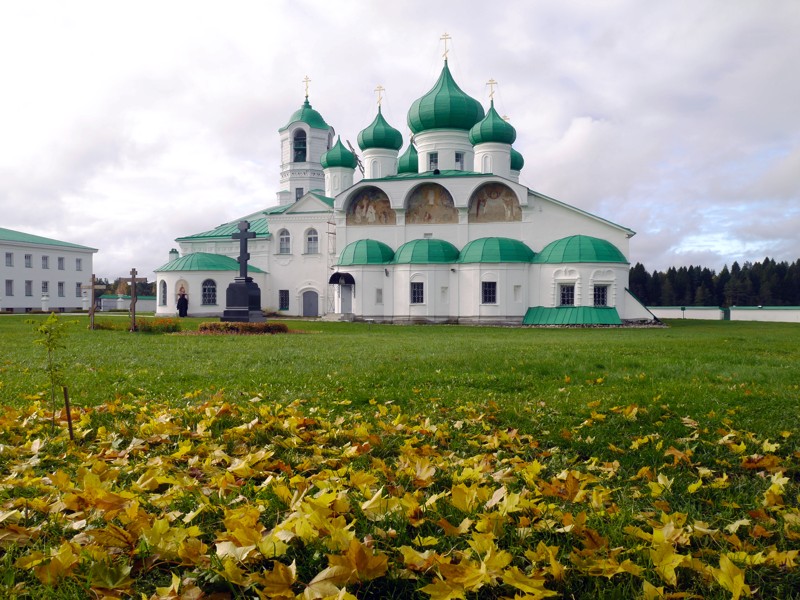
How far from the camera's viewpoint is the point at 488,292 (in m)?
32.7

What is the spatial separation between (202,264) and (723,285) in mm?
58956

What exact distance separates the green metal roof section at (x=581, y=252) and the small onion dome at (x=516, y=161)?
48.2 feet

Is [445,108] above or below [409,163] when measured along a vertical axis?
above

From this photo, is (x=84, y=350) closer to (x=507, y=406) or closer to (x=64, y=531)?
(x=507, y=406)

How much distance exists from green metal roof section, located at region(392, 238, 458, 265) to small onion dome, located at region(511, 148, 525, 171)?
46.9 ft

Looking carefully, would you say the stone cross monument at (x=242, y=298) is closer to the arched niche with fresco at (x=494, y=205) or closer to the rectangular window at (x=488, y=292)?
the rectangular window at (x=488, y=292)

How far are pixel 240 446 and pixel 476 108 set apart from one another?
36.2 metres

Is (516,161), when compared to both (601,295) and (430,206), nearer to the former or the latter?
(430,206)

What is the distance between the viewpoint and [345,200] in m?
37.2

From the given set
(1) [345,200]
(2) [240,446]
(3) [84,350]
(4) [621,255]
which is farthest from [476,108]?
(2) [240,446]

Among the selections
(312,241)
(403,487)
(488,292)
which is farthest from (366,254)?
(403,487)

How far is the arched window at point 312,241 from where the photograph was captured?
41.0 meters

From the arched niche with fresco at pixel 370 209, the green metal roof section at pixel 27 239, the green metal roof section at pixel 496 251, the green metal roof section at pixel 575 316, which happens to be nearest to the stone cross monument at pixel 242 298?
the arched niche with fresco at pixel 370 209

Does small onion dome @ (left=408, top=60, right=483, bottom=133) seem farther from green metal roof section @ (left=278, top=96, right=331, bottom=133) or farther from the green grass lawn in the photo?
the green grass lawn
